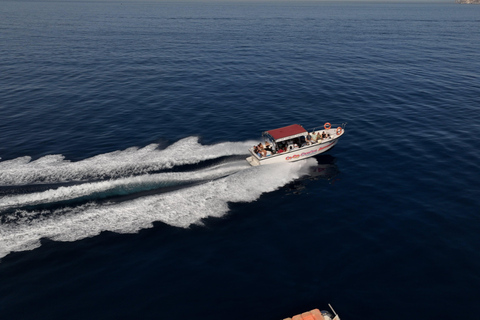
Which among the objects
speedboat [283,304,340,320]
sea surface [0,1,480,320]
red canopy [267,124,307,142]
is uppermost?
red canopy [267,124,307,142]

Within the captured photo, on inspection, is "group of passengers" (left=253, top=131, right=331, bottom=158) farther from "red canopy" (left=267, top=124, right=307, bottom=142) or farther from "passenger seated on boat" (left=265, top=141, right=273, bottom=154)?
"red canopy" (left=267, top=124, right=307, bottom=142)

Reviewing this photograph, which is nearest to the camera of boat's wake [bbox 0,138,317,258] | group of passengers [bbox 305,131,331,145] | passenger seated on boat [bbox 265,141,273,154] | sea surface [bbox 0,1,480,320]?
sea surface [bbox 0,1,480,320]

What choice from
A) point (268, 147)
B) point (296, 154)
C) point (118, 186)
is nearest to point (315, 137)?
point (296, 154)

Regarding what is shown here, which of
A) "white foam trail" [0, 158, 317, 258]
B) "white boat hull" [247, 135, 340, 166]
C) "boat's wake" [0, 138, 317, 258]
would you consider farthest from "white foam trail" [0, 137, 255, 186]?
"white foam trail" [0, 158, 317, 258]

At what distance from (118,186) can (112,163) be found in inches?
204

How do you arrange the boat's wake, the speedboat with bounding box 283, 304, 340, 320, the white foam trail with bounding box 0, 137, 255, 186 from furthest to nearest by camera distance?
the white foam trail with bounding box 0, 137, 255, 186, the boat's wake, the speedboat with bounding box 283, 304, 340, 320

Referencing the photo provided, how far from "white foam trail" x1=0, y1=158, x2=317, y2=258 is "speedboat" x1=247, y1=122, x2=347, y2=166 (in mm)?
3369

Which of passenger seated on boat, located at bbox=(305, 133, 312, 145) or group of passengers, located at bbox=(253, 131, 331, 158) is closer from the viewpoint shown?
group of passengers, located at bbox=(253, 131, 331, 158)

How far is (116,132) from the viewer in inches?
1724

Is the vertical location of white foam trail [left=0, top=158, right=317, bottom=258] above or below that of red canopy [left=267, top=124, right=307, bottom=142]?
below

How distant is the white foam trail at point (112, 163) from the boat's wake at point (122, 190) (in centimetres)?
10

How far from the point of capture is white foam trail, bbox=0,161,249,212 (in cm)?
2788

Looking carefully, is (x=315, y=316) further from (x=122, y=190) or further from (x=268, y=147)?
(x=268, y=147)

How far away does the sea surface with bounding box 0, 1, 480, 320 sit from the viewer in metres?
20.9
